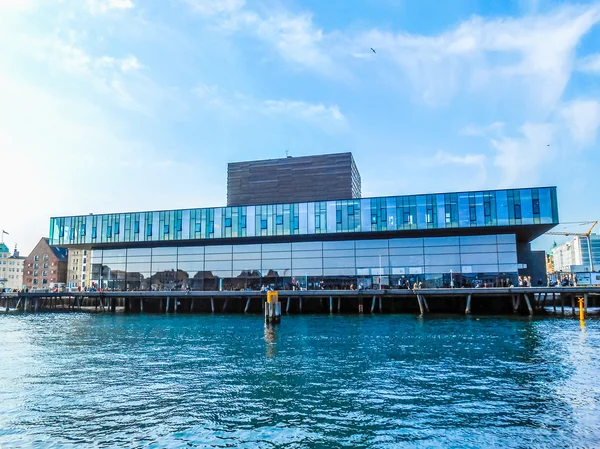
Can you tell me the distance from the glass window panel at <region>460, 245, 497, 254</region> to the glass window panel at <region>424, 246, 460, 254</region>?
806 millimetres

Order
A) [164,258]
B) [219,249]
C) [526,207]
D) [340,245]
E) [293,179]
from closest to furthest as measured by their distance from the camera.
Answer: [526,207]
[340,245]
[219,249]
[164,258]
[293,179]

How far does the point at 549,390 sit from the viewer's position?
59.9 feet

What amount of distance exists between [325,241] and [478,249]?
22.0 m

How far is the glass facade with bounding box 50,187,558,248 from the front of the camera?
65.5 meters

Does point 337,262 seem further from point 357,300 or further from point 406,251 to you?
point 406,251

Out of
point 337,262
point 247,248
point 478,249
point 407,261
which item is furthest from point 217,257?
point 478,249

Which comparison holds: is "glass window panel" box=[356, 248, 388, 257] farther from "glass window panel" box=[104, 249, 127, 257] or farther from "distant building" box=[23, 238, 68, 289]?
"distant building" box=[23, 238, 68, 289]

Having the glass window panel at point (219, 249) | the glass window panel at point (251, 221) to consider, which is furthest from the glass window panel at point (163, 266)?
the glass window panel at point (251, 221)

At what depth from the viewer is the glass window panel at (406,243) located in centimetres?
7056

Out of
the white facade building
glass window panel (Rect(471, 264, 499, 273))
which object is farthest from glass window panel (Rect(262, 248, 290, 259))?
the white facade building

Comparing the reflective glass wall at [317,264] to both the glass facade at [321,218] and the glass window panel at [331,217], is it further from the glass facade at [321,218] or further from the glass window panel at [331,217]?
the glass window panel at [331,217]

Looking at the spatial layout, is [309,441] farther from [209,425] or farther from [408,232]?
[408,232]

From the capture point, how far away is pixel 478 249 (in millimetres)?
68125

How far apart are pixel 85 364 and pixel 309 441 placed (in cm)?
1618
